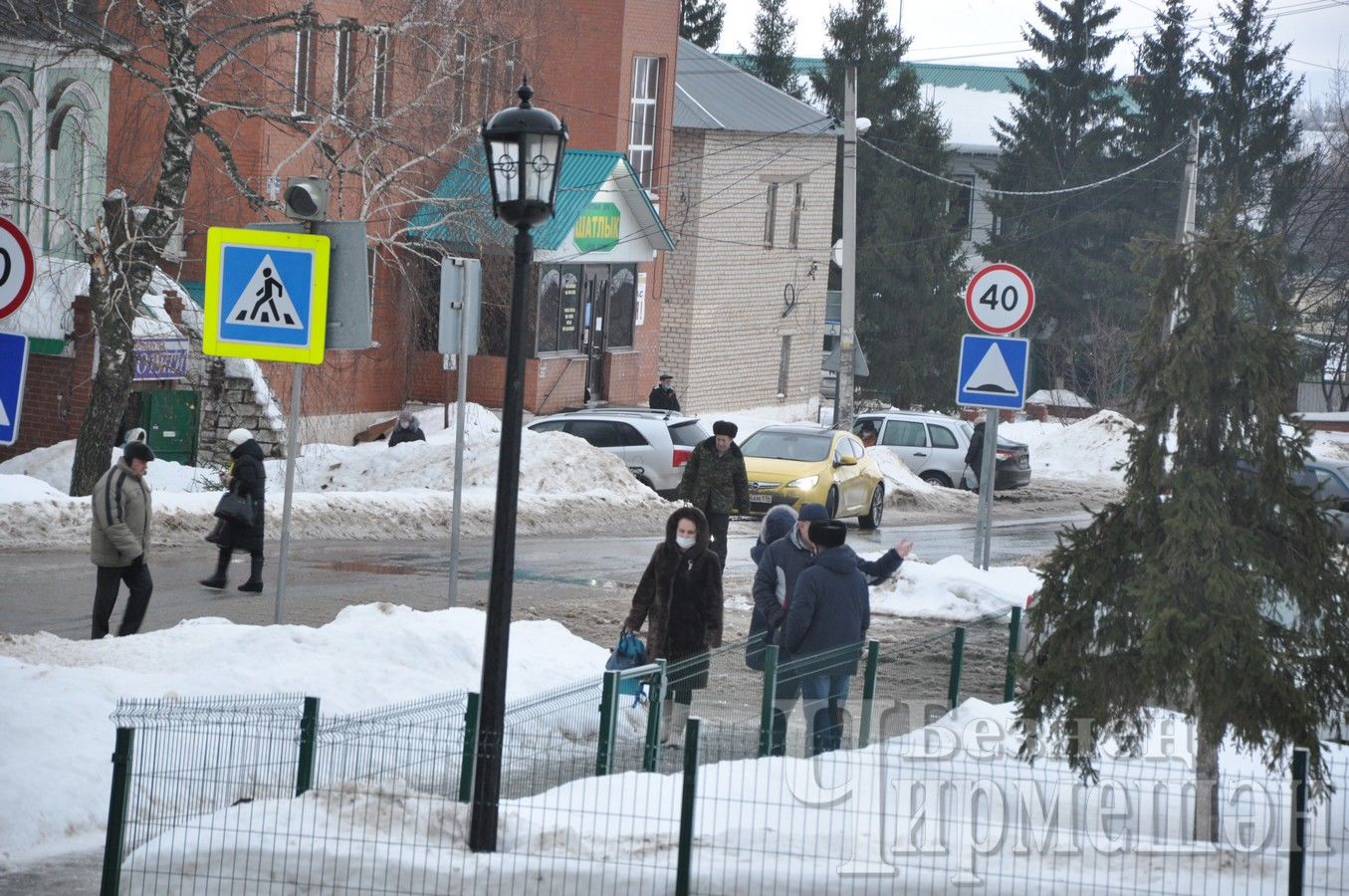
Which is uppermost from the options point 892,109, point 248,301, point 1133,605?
point 892,109

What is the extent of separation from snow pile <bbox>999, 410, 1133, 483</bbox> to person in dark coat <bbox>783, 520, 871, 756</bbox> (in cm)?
2839

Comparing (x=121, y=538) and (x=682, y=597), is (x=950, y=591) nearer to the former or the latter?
(x=682, y=597)

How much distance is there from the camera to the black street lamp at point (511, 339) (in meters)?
7.09

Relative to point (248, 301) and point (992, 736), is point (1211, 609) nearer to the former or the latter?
point (992, 736)

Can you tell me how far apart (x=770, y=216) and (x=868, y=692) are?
125ft

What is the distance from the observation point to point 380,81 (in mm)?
25859

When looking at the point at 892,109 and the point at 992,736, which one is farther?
the point at 892,109

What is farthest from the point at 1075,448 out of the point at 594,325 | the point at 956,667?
the point at 956,667

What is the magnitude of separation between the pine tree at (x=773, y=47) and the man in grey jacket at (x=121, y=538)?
188ft

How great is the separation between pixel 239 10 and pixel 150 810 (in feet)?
55.8

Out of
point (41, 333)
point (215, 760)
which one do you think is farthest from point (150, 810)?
point (41, 333)

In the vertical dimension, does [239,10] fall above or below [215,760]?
above

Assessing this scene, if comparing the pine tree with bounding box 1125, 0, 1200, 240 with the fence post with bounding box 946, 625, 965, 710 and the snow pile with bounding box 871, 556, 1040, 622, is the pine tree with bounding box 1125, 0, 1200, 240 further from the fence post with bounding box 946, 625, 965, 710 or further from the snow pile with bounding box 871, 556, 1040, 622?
the fence post with bounding box 946, 625, 965, 710

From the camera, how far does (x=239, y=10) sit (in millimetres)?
21938
